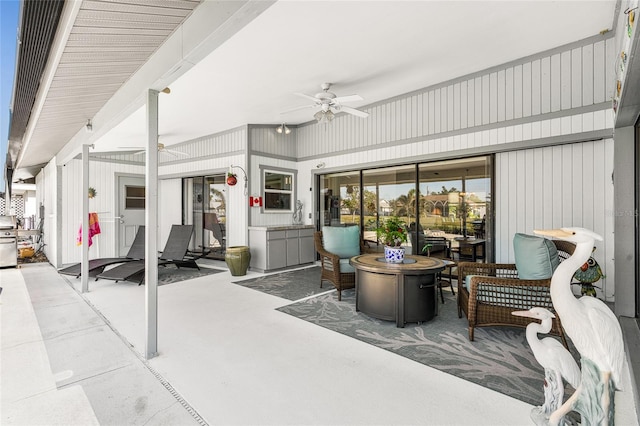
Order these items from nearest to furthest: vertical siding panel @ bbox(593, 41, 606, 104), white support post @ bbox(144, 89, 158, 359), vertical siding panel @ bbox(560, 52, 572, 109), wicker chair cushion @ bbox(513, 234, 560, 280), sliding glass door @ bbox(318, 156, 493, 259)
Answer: white support post @ bbox(144, 89, 158, 359)
wicker chair cushion @ bbox(513, 234, 560, 280)
vertical siding panel @ bbox(593, 41, 606, 104)
vertical siding panel @ bbox(560, 52, 572, 109)
sliding glass door @ bbox(318, 156, 493, 259)

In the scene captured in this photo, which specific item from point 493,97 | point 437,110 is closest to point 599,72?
point 493,97

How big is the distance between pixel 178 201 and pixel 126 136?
7.36 feet

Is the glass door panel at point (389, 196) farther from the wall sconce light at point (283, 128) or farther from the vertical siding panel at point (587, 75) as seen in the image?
the vertical siding panel at point (587, 75)

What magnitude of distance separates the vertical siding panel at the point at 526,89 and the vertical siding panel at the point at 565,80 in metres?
0.37

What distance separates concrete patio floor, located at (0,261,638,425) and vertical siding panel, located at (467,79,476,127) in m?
3.88

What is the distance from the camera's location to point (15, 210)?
1570 cm

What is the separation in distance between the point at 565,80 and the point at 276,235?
212 inches

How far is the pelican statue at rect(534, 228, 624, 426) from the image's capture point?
120 cm

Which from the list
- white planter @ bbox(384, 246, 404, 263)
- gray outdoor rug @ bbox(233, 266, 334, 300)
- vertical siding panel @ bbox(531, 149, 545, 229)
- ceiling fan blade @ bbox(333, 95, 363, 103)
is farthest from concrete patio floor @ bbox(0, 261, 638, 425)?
ceiling fan blade @ bbox(333, 95, 363, 103)

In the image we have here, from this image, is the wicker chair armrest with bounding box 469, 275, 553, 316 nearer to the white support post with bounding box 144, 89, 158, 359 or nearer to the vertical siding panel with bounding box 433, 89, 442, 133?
the white support post with bounding box 144, 89, 158, 359

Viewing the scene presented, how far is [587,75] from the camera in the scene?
394 cm

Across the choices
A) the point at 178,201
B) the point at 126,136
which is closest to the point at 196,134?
the point at 126,136

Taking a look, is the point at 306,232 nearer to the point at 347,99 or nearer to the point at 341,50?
the point at 347,99

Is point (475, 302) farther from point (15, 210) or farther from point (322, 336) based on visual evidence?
point (15, 210)
